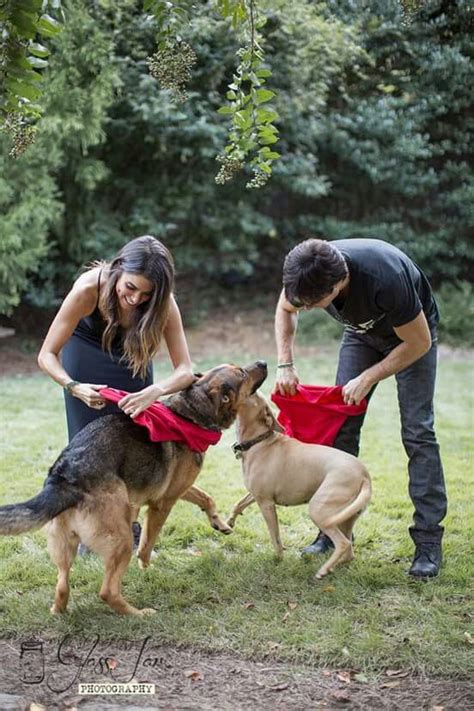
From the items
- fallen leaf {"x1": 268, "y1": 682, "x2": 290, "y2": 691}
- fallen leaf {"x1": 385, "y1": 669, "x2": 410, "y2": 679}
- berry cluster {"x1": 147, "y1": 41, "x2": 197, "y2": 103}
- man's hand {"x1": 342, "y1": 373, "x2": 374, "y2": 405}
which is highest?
berry cluster {"x1": 147, "y1": 41, "x2": 197, "y2": 103}

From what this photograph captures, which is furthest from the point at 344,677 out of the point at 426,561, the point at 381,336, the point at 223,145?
the point at 223,145

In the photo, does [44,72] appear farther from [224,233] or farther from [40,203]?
[224,233]

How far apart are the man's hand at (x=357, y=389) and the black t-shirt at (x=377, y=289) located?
0.30m

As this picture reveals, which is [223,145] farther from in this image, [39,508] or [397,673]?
[397,673]

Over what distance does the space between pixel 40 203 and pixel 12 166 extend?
1.88 feet

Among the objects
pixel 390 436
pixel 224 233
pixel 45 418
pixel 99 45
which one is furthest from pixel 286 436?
pixel 224 233

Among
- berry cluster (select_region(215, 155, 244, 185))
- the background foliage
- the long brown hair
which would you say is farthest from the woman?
the background foliage

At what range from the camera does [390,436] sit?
794 cm

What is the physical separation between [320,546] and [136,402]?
1622 mm

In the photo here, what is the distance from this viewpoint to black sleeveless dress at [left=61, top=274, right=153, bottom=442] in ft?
15.6

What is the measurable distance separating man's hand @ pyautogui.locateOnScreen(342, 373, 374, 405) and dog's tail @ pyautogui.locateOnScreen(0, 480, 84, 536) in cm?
160

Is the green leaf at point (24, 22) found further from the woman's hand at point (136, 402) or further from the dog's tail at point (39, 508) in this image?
the dog's tail at point (39, 508)

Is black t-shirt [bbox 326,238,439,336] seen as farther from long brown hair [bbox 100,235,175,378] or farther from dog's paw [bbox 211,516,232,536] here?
dog's paw [bbox 211,516,232,536]

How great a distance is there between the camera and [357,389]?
4.61 m
